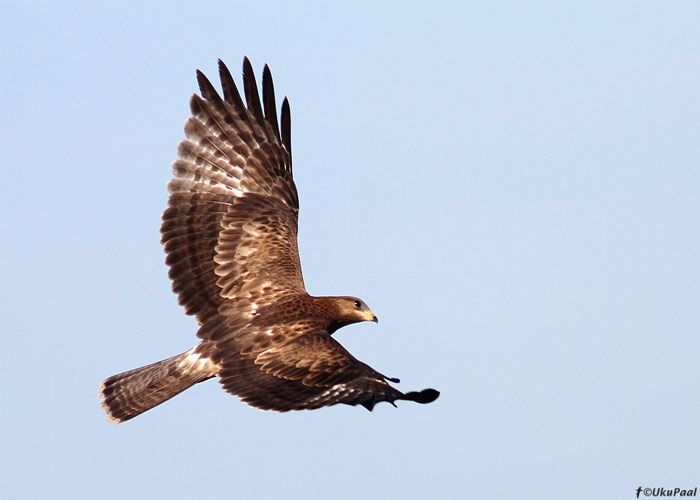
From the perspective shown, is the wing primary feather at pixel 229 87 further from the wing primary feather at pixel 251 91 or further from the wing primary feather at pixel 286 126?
the wing primary feather at pixel 286 126

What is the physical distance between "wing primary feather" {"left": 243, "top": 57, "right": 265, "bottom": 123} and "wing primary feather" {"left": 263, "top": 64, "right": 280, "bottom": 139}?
91 millimetres

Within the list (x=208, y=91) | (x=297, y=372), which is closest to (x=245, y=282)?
(x=297, y=372)

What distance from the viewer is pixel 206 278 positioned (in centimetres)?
1568

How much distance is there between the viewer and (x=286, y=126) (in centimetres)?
1700

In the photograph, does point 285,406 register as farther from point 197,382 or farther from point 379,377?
point 197,382

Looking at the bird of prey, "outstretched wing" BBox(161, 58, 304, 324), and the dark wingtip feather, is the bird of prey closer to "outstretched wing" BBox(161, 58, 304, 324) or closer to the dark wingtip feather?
"outstretched wing" BBox(161, 58, 304, 324)

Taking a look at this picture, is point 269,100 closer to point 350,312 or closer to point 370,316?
point 350,312

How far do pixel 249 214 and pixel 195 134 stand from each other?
1293 millimetres

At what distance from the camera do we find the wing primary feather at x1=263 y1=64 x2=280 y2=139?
55.1 ft

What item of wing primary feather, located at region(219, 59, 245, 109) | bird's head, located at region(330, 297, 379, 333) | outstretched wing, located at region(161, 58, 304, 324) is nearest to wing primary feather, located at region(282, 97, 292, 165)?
outstretched wing, located at region(161, 58, 304, 324)

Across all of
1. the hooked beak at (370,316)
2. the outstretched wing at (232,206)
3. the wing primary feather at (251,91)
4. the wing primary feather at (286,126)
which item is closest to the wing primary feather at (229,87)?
the outstretched wing at (232,206)

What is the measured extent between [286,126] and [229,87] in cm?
94

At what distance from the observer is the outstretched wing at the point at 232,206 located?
15664mm

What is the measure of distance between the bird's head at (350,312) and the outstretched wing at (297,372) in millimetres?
733
